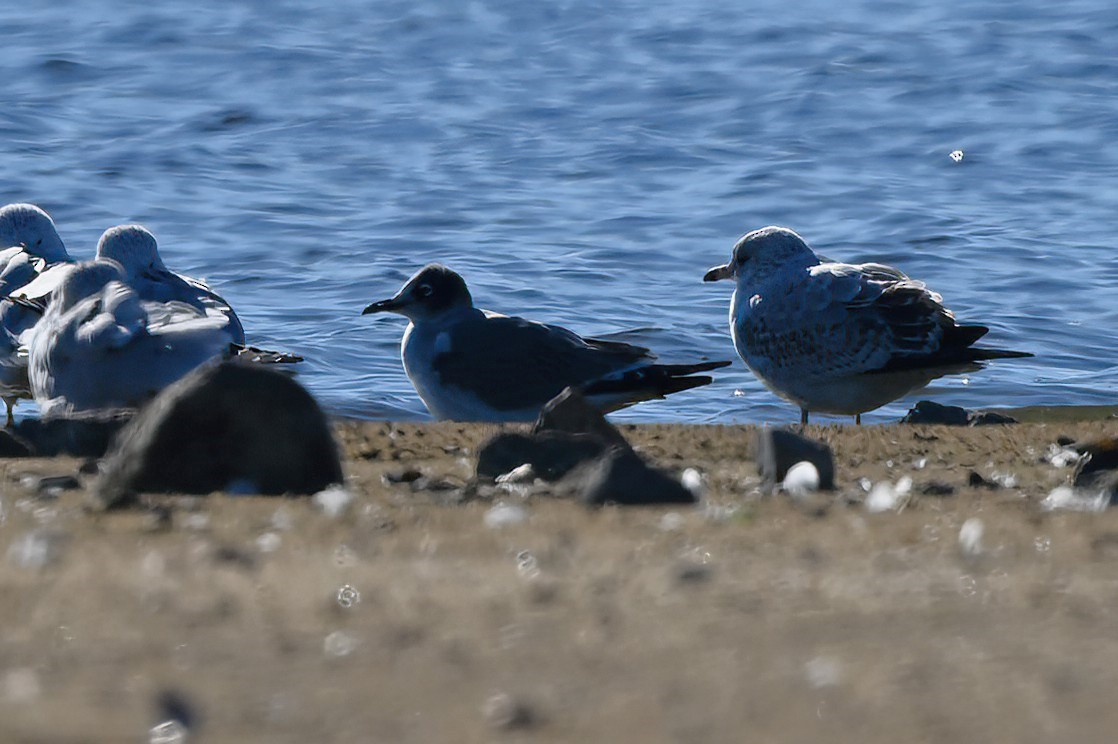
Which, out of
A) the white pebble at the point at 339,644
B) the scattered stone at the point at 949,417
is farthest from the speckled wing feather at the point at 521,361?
the white pebble at the point at 339,644

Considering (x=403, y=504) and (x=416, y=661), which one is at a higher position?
(x=416, y=661)

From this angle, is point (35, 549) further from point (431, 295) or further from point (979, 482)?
point (431, 295)

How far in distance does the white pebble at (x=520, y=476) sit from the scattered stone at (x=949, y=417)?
3.56 m

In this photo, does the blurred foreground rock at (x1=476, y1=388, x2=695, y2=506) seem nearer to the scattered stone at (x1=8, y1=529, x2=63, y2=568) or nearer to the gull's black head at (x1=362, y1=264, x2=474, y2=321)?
the scattered stone at (x1=8, y1=529, x2=63, y2=568)

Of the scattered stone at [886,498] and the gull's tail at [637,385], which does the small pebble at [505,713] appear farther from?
the gull's tail at [637,385]

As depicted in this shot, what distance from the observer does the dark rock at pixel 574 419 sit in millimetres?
5246

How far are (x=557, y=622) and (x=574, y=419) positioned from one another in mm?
2371

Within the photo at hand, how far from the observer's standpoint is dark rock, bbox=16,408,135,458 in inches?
214

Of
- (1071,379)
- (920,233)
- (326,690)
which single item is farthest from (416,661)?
(920,233)

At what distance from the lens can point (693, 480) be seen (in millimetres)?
4730

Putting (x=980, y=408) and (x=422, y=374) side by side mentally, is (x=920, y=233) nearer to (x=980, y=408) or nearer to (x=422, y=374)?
(x=980, y=408)

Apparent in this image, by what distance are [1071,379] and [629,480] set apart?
766 cm

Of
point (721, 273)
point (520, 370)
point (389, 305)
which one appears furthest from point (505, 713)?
point (721, 273)

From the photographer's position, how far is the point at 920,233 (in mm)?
14352
